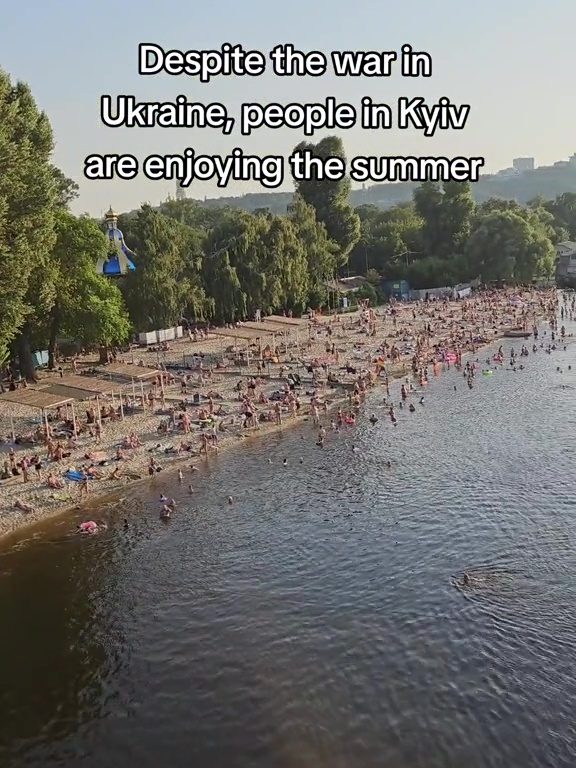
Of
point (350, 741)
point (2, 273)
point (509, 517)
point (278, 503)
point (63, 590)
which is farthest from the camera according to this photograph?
point (2, 273)

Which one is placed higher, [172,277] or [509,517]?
[172,277]

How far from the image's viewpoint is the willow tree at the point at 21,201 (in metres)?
33.6

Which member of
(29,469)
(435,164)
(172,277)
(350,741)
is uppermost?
(435,164)

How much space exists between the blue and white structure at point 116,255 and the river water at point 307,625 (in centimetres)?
2954

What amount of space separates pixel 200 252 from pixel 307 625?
176ft

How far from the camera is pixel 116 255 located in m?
59.8

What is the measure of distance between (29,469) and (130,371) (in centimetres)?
1201

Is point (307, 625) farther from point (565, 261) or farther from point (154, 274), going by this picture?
point (565, 261)

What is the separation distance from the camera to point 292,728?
1714 centimetres

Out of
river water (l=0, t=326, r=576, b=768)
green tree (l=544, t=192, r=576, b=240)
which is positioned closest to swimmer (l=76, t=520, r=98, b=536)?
river water (l=0, t=326, r=576, b=768)

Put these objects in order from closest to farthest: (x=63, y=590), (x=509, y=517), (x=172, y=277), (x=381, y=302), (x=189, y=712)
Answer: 1. (x=189, y=712)
2. (x=63, y=590)
3. (x=509, y=517)
4. (x=172, y=277)
5. (x=381, y=302)

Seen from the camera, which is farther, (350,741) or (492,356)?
(492,356)

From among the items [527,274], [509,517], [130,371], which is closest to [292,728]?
[509,517]

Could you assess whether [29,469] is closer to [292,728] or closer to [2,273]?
[2,273]
